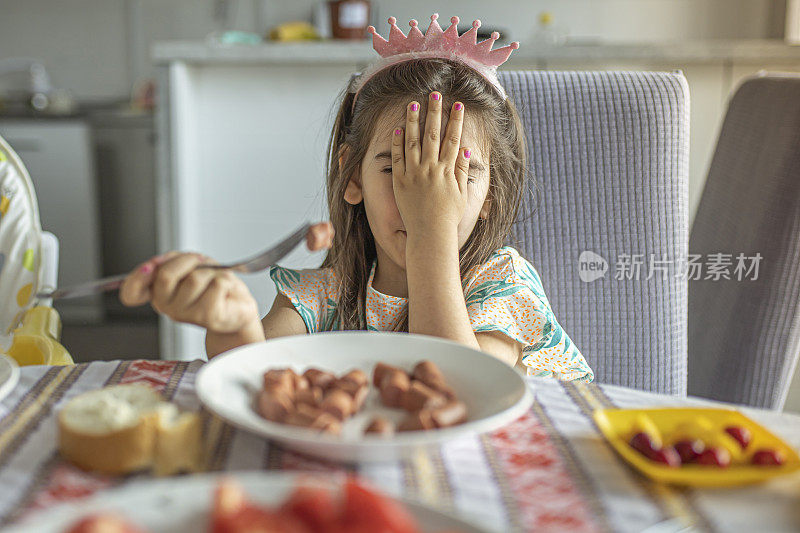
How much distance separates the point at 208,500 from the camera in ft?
1.41

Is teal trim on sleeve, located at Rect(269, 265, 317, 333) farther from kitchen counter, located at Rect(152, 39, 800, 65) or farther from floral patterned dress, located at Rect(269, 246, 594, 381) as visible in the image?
kitchen counter, located at Rect(152, 39, 800, 65)

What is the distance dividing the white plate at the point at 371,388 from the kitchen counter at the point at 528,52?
1626 millimetres

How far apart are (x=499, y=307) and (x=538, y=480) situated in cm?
52

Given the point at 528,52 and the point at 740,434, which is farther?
the point at 528,52

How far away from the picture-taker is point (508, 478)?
0.52 m

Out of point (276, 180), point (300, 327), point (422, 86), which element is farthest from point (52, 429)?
point (276, 180)

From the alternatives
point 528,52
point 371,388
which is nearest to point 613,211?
point 371,388

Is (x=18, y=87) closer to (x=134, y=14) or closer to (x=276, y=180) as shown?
(x=134, y=14)

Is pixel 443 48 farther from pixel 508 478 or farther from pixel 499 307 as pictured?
pixel 508 478

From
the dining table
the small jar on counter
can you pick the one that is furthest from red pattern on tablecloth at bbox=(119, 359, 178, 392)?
the small jar on counter

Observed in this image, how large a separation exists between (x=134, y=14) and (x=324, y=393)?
3539 millimetres

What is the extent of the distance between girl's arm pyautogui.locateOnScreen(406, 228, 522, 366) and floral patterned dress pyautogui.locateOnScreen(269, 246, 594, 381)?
0.03m

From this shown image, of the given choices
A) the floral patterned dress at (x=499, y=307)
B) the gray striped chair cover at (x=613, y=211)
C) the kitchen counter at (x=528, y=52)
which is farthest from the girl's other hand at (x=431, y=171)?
the kitchen counter at (x=528, y=52)

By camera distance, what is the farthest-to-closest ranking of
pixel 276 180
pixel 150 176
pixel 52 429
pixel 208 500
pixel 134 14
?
pixel 134 14
pixel 150 176
pixel 276 180
pixel 52 429
pixel 208 500
